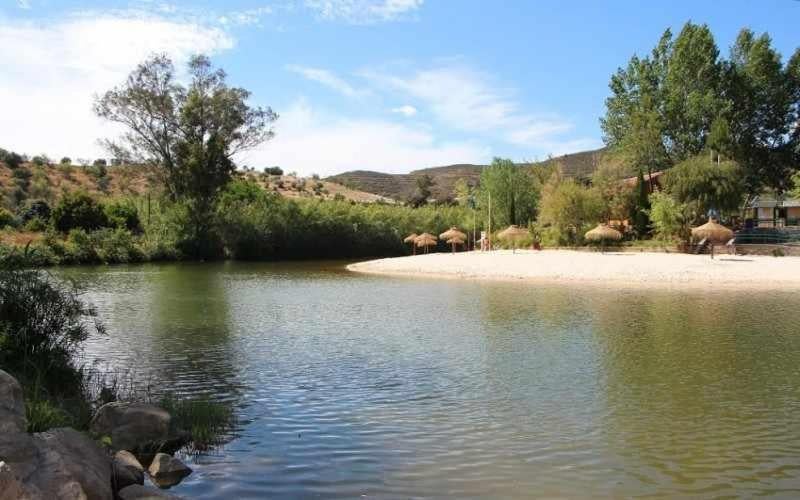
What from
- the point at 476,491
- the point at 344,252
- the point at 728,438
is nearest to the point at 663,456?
the point at 728,438

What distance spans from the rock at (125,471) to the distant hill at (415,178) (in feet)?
329

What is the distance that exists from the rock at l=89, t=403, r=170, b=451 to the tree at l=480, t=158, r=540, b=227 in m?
56.9

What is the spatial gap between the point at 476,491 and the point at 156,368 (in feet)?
24.9

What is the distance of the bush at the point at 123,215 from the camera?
5381cm

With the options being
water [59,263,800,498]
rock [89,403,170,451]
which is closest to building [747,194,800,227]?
water [59,263,800,498]

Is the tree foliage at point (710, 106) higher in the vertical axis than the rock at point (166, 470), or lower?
higher

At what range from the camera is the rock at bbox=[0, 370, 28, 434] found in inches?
210

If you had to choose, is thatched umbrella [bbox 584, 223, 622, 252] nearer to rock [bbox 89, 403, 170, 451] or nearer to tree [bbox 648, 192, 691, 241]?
tree [bbox 648, 192, 691, 241]

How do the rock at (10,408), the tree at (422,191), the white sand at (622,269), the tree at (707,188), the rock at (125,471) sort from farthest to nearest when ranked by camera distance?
1. the tree at (422,191)
2. the tree at (707,188)
3. the white sand at (622,269)
4. the rock at (125,471)
5. the rock at (10,408)

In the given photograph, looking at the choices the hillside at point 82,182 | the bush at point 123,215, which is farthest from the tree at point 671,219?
the bush at point 123,215

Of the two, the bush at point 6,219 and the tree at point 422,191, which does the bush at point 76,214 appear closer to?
the bush at point 6,219

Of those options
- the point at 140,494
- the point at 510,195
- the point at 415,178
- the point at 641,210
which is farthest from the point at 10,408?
the point at 415,178

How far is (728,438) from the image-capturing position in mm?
8492

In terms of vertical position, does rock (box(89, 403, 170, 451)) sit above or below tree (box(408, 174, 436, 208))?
below
